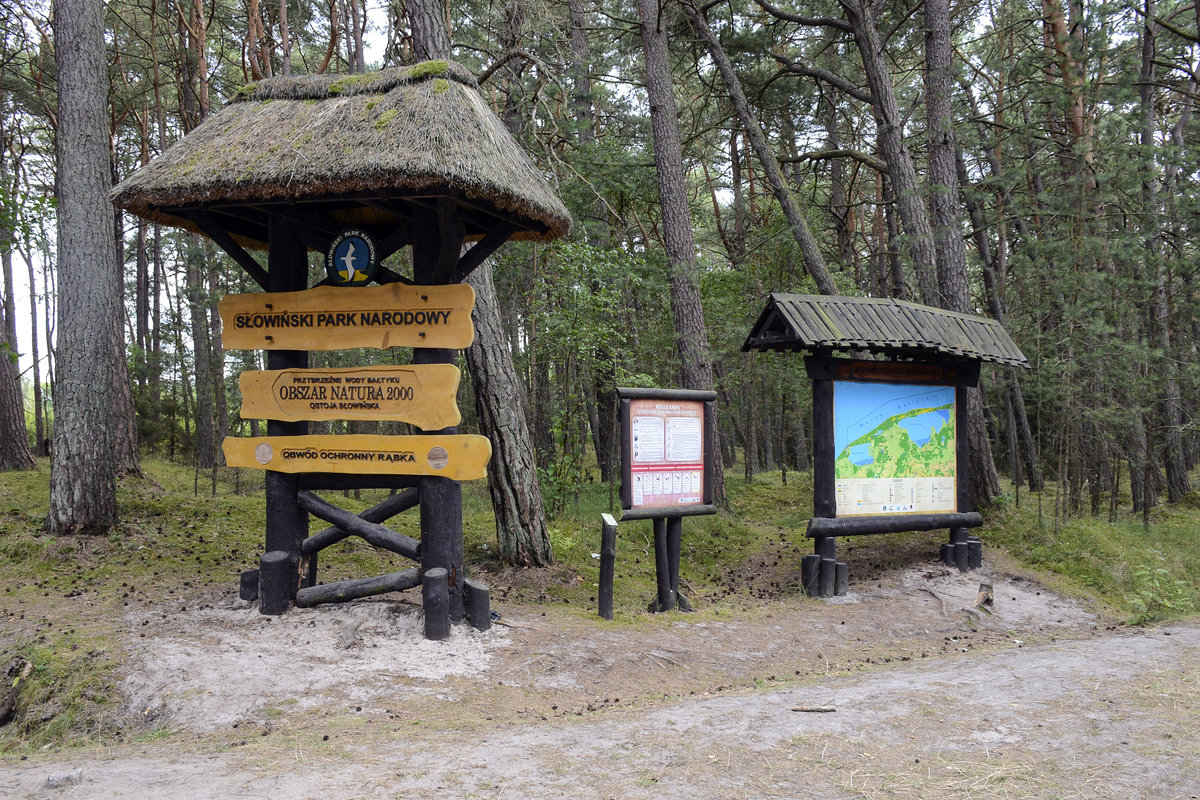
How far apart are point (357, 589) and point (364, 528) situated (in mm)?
503

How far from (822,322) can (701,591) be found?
3.32m

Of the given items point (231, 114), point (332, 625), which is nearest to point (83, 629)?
point (332, 625)

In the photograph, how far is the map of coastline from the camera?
8625 mm

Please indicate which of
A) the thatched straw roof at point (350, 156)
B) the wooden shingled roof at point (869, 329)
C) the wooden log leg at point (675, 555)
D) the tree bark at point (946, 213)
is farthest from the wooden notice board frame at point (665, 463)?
the tree bark at point (946, 213)

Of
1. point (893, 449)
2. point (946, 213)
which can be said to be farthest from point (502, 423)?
point (946, 213)

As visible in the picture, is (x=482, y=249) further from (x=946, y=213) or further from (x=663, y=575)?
(x=946, y=213)

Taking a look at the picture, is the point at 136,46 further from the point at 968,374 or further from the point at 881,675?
the point at 881,675

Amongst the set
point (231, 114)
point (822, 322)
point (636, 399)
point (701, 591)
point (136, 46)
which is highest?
point (136, 46)

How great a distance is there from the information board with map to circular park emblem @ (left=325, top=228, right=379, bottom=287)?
16.9 ft

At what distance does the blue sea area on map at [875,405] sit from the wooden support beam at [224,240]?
19.7ft

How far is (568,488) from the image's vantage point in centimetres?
1066

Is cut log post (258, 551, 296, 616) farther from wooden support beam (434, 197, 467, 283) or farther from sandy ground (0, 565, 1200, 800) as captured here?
wooden support beam (434, 197, 467, 283)

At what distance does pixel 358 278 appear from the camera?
21.1 feet

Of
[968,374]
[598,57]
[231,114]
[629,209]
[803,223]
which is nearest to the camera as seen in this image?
[231,114]
